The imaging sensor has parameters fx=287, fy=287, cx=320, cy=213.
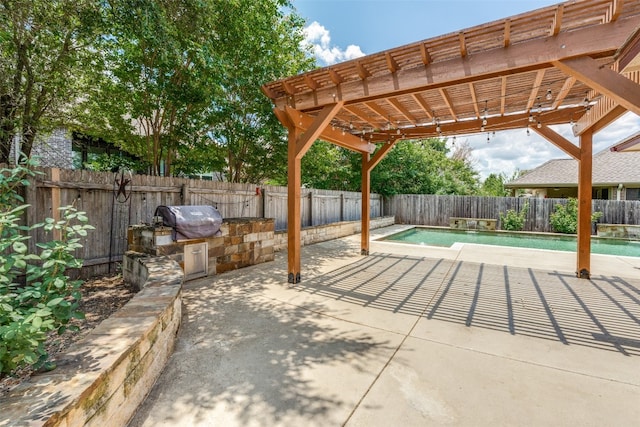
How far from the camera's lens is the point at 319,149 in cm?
916

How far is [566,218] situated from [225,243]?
13.1m

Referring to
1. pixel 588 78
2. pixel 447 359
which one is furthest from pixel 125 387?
pixel 588 78

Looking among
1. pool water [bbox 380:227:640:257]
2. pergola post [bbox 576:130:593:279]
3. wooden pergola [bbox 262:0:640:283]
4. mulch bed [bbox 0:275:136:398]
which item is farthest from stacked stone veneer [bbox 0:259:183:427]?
pool water [bbox 380:227:640:257]

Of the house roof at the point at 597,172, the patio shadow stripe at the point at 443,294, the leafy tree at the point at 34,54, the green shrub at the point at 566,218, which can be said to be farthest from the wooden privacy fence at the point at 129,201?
the patio shadow stripe at the point at 443,294

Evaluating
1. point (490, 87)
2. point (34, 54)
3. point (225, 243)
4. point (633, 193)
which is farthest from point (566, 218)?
point (34, 54)

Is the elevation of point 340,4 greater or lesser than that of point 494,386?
greater

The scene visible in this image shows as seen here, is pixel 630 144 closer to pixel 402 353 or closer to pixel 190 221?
pixel 402 353

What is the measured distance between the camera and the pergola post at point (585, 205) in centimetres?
479

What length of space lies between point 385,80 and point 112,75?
6159mm

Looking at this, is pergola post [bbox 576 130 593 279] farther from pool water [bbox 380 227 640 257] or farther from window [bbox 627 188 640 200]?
window [bbox 627 188 640 200]

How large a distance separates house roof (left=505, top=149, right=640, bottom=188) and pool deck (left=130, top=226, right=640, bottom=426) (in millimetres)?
13384

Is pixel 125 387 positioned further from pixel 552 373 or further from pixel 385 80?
pixel 385 80

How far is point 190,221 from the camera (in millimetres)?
4309

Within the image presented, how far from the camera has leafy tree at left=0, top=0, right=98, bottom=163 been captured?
12.9 ft
